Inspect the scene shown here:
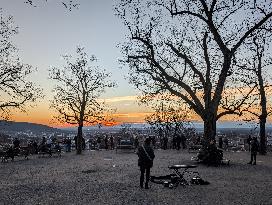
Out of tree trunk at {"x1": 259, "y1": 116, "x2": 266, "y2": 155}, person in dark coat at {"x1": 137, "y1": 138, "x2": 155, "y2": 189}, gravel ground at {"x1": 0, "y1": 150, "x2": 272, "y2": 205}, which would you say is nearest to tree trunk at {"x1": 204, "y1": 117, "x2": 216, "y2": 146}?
gravel ground at {"x1": 0, "y1": 150, "x2": 272, "y2": 205}

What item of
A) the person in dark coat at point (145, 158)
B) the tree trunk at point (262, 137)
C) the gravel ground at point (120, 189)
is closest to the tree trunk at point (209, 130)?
the gravel ground at point (120, 189)

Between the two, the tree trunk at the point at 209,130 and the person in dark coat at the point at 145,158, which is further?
the tree trunk at the point at 209,130

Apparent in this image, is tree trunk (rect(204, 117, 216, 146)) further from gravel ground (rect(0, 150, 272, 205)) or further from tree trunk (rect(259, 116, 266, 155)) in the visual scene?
tree trunk (rect(259, 116, 266, 155))

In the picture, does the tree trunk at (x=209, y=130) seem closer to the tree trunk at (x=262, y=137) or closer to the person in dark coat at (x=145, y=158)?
the tree trunk at (x=262, y=137)

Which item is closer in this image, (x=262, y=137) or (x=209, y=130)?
(x=209, y=130)

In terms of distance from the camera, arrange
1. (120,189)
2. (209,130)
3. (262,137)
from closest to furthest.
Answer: (120,189)
(209,130)
(262,137)

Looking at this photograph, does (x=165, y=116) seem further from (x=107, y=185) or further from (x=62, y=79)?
(x=107, y=185)

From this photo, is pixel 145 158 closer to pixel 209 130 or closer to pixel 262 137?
pixel 209 130

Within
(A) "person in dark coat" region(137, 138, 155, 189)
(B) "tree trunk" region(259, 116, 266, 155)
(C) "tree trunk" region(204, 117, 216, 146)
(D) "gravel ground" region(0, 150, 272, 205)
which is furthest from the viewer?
(B) "tree trunk" region(259, 116, 266, 155)

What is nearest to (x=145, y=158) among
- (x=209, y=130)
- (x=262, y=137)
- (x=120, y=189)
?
(x=120, y=189)

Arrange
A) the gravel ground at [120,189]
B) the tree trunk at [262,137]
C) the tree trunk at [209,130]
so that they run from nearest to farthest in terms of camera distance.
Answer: the gravel ground at [120,189], the tree trunk at [209,130], the tree trunk at [262,137]

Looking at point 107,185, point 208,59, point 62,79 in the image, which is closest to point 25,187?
point 107,185

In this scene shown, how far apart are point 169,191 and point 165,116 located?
6093cm

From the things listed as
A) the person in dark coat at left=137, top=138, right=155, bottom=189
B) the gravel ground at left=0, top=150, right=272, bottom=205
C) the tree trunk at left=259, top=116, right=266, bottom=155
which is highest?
the tree trunk at left=259, top=116, right=266, bottom=155
